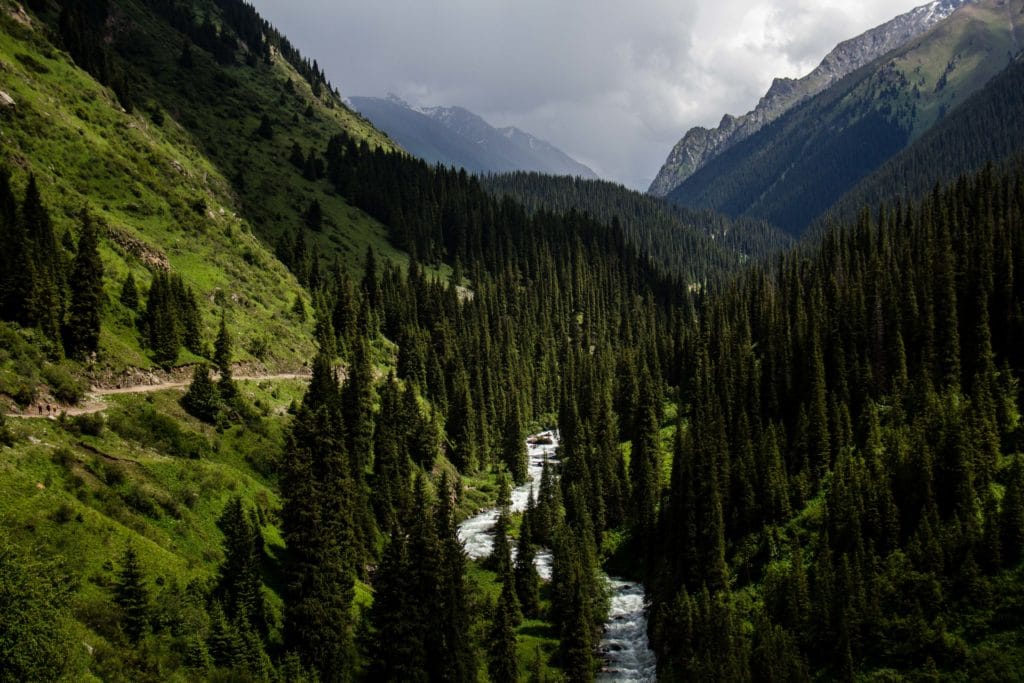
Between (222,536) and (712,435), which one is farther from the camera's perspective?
(712,435)

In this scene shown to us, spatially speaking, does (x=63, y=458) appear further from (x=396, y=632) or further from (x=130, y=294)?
(x=130, y=294)

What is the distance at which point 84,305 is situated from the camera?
6066 cm

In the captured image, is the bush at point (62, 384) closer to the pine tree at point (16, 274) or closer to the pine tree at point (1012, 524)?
the pine tree at point (16, 274)

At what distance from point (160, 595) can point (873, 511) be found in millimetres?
64258

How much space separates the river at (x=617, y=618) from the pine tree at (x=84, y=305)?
4336 cm

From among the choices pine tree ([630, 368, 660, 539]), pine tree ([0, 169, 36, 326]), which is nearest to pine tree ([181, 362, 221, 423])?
pine tree ([0, 169, 36, 326])

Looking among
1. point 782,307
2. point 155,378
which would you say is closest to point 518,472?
point 782,307

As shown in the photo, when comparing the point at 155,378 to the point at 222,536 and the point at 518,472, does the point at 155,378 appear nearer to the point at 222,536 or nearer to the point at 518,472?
the point at 222,536

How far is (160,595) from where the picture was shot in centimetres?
4050

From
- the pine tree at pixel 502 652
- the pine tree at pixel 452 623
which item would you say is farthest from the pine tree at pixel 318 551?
the pine tree at pixel 502 652

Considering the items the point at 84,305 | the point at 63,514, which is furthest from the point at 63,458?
the point at 84,305

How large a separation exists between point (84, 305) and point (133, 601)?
33.7 metres

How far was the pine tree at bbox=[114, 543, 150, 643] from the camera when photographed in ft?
123

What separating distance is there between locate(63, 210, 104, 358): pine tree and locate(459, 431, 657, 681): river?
4336 cm
